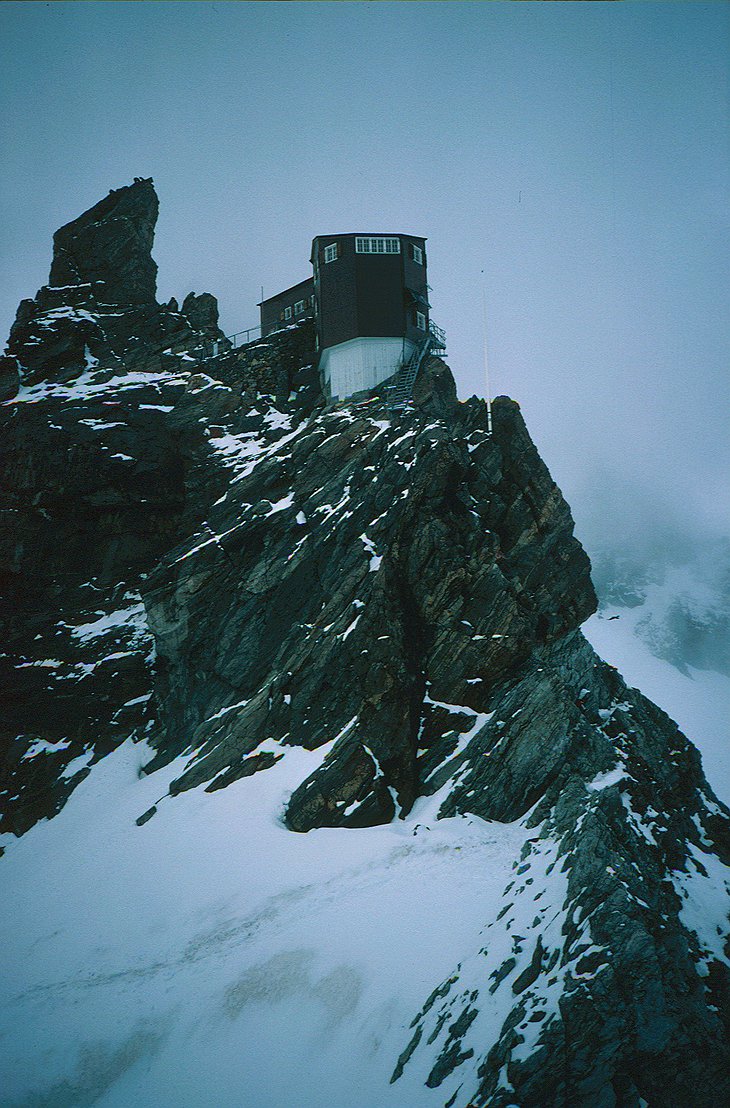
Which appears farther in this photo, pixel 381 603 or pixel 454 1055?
pixel 381 603

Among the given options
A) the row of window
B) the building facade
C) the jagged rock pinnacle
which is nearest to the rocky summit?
the jagged rock pinnacle

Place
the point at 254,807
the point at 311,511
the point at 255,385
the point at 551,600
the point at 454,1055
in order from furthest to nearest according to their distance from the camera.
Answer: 1. the point at 255,385
2. the point at 311,511
3. the point at 551,600
4. the point at 254,807
5. the point at 454,1055

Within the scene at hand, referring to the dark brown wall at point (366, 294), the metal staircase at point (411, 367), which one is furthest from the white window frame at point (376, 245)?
the metal staircase at point (411, 367)

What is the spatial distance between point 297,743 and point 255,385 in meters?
25.1

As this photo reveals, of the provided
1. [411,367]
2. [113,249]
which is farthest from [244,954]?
[113,249]

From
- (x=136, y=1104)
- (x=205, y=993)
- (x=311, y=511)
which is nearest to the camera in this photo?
(x=136, y=1104)

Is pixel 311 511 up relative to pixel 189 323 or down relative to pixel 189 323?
down

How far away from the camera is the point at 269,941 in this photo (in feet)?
78.4

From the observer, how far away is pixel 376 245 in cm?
4553

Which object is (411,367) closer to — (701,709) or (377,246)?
(377,246)

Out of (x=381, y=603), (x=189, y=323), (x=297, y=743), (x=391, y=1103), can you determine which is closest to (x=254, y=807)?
(x=297, y=743)

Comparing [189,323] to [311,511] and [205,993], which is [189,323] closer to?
[311,511]

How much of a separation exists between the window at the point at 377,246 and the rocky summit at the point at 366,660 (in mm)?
7461

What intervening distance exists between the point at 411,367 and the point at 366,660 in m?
19.8
